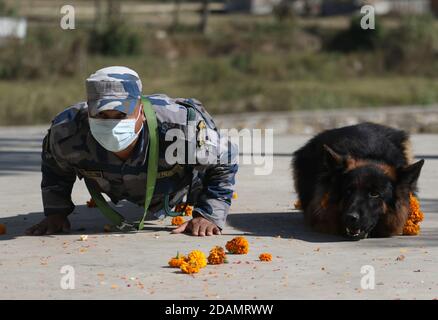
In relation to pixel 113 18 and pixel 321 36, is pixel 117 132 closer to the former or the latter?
pixel 113 18

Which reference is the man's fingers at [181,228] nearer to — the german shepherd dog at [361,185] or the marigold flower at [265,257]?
the german shepherd dog at [361,185]

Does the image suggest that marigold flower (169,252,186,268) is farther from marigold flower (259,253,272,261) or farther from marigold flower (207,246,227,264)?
marigold flower (259,253,272,261)

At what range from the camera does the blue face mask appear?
730cm

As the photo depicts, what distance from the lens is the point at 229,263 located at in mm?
6898

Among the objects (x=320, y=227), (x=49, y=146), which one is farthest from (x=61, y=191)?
(x=320, y=227)

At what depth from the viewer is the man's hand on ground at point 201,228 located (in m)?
7.87

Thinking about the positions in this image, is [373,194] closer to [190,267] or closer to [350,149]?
[350,149]

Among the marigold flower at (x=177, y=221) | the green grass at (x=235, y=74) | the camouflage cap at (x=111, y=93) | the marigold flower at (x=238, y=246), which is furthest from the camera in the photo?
the green grass at (x=235, y=74)

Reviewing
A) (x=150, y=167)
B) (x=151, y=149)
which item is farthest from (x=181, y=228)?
(x=151, y=149)

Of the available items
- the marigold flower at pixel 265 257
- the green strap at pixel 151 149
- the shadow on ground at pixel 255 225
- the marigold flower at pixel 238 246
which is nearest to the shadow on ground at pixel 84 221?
the shadow on ground at pixel 255 225

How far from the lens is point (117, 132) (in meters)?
7.30

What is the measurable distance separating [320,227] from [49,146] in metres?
2.14

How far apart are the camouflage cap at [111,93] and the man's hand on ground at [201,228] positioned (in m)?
1.10
